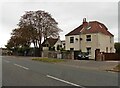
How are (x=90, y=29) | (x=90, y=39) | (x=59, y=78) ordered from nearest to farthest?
(x=59, y=78) < (x=90, y=39) < (x=90, y=29)

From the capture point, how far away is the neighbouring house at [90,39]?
61.7 meters

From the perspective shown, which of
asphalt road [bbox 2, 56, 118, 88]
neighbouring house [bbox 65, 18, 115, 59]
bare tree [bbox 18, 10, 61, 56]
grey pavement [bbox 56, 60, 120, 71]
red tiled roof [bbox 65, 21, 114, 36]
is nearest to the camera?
asphalt road [bbox 2, 56, 118, 88]

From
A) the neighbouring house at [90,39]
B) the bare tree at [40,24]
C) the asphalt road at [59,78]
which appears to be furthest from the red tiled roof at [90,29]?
the asphalt road at [59,78]

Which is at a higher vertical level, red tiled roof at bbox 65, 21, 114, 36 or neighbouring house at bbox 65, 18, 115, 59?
red tiled roof at bbox 65, 21, 114, 36

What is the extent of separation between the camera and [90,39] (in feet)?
205

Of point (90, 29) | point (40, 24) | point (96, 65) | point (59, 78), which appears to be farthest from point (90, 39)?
point (59, 78)

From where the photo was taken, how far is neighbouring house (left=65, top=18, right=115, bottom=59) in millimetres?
61656

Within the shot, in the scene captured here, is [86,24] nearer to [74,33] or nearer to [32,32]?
[74,33]

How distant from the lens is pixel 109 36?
6669 centimetres

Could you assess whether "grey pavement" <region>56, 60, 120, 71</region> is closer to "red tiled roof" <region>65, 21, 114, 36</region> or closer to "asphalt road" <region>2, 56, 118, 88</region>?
"asphalt road" <region>2, 56, 118, 88</region>

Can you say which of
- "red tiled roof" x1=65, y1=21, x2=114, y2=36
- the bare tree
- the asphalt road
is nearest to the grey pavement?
the asphalt road

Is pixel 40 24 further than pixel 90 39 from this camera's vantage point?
Yes

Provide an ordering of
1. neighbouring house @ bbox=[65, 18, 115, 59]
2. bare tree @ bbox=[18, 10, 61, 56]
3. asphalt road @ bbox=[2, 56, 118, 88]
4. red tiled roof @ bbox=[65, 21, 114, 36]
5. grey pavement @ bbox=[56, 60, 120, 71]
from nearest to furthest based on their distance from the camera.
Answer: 1. asphalt road @ bbox=[2, 56, 118, 88]
2. grey pavement @ bbox=[56, 60, 120, 71]
3. neighbouring house @ bbox=[65, 18, 115, 59]
4. red tiled roof @ bbox=[65, 21, 114, 36]
5. bare tree @ bbox=[18, 10, 61, 56]

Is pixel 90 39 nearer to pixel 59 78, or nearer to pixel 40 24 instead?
pixel 40 24
